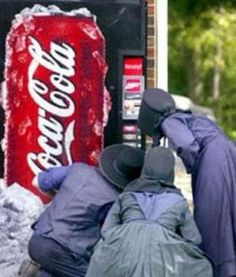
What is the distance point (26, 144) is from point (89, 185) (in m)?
1.07

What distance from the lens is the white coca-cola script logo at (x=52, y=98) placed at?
7422 mm

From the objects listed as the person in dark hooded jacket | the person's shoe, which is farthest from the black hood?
the person's shoe

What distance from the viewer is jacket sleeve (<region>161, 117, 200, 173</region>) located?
6066 mm

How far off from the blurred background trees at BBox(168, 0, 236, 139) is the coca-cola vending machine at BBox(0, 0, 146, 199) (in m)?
16.9

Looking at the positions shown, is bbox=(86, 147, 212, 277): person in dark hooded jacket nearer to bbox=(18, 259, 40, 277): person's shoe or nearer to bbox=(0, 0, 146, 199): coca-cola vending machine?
bbox=(18, 259, 40, 277): person's shoe

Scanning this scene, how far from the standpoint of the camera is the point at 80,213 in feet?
21.3

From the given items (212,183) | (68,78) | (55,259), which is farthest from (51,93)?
(212,183)

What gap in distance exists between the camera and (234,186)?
6.16 metres

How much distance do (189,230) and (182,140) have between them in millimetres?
469

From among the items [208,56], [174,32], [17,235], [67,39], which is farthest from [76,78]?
[208,56]

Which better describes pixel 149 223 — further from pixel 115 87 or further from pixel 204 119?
pixel 115 87

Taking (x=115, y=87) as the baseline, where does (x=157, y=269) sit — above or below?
below

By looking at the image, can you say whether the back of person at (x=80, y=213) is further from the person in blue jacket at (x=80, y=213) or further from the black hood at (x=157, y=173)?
the black hood at (x=157, y=173)

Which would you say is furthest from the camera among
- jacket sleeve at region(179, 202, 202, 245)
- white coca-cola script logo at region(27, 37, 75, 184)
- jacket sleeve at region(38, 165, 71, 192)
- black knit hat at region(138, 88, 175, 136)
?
white coca-cola script logo at region(27, 37, 75, 184)
